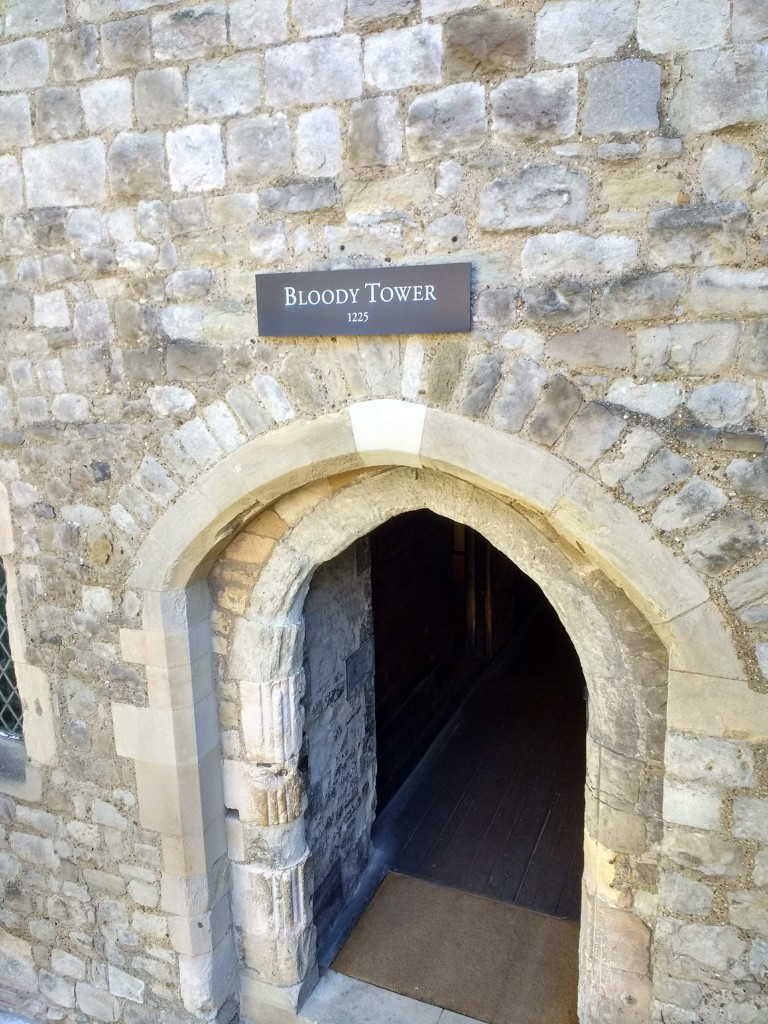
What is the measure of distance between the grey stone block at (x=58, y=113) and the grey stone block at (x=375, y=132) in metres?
1.03

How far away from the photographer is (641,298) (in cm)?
205

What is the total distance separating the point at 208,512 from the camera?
2674 millimetres

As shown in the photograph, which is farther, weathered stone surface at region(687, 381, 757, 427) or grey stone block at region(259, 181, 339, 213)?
grey stone block at region(259, 181, 339, 213)

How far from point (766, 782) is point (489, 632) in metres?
4.64

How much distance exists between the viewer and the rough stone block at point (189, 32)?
2.34 metres

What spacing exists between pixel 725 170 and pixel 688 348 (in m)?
0.45

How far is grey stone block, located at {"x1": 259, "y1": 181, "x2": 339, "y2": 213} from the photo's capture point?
7.59 ft

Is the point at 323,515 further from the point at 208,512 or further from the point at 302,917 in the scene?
the point at 302,917

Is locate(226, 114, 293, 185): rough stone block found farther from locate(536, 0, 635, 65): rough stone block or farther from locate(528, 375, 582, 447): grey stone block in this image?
locate(528, 375, 582, 447): grey stone block

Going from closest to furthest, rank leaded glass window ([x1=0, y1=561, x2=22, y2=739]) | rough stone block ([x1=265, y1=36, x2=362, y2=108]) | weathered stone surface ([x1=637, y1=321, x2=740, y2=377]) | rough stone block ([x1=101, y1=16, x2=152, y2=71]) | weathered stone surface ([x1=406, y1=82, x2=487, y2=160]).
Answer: weathered stone surface ([x1=637, y1=321, x2=740, y2=377]) → weathered stone surface ([x1=406, y1=82, x2=487, y2=160]) → rough stone block ([x1=265, y1=36, x2=362, y2=108]) → rough stone block ([x1=101, y1=16, x2=152, y2=71]) → leaded glass window ([x1=0, y1=561, x2=22, y2=739])

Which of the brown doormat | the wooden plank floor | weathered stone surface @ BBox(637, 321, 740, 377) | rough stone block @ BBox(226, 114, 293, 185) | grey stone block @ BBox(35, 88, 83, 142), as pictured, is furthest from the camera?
the wooden plank floor

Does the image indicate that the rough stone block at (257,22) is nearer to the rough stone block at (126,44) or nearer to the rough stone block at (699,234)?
the rough stone block at (126,44)

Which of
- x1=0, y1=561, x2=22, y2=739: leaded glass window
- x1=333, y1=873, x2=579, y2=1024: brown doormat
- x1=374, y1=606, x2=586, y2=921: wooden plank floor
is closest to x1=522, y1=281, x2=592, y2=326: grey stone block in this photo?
x1=0, y1=561, x2=22, y2=739: leaded glass window

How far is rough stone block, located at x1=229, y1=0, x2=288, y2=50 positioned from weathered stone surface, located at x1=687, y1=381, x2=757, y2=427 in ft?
5.32
